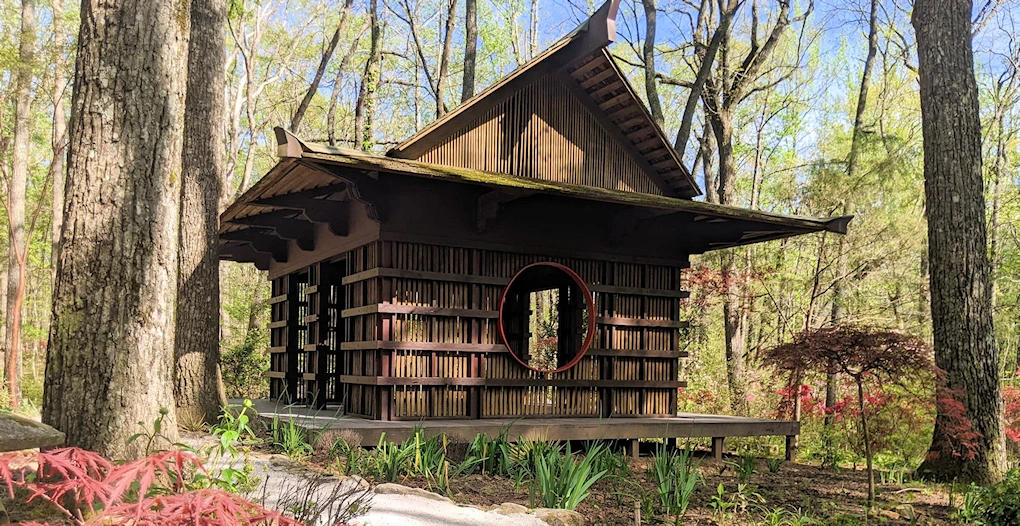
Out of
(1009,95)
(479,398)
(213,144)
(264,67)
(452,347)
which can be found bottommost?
(479,398)

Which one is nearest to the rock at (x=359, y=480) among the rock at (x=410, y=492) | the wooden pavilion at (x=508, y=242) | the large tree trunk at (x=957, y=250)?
the rock at (x=410, y=492)

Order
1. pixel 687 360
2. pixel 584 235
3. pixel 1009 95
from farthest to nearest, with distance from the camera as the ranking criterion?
1. pixel 1009 95
2. pixel 687 360
3. pixel 584 235

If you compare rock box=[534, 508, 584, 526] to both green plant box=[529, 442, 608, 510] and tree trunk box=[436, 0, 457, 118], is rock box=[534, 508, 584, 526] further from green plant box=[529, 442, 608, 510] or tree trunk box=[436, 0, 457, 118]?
tree trunk box=[436, 0, 457, 118]

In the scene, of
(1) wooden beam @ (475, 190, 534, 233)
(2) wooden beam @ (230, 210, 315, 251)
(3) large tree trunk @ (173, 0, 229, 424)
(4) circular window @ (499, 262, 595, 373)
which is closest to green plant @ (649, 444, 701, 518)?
(4) circular window @ (499, 262, 595, 373)

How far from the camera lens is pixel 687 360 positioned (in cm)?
1795

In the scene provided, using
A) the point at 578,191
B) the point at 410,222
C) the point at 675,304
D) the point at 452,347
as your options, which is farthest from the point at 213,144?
the point at 675,304

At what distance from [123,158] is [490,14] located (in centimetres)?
2210

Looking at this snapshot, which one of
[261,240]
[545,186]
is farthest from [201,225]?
[545,186]

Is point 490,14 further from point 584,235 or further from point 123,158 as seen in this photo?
point 123,158

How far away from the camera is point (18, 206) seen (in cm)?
1627

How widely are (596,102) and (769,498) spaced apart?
5.34m

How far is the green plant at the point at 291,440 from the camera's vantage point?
281 inches

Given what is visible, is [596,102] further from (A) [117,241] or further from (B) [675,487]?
(A) [117,241]

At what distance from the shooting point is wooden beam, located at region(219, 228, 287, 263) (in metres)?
12.0
